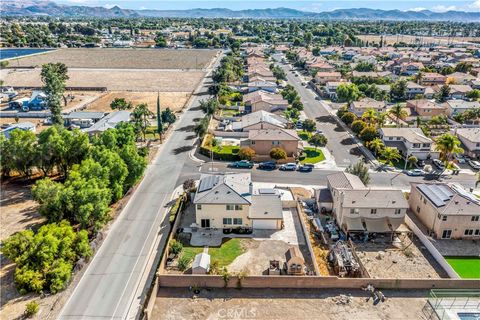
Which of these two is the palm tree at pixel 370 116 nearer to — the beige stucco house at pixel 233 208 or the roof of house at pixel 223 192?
the beige stucco house at pixel 233 208

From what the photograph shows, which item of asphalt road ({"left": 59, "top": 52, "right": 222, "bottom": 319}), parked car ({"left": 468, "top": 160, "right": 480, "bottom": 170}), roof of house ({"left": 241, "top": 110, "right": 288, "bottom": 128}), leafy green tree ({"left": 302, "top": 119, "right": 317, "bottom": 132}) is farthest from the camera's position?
leafy green tree ({"left": 302, "top": 119, "right": 317, "bottom": 132})

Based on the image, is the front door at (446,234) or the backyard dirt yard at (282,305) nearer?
the backyard dirt yard at (282,305)

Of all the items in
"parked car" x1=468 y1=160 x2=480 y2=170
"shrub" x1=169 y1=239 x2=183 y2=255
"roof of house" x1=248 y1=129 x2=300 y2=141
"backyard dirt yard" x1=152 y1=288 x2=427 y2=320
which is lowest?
"backyard dirt yard" x1=152 y1=288 x2=427 y2=320

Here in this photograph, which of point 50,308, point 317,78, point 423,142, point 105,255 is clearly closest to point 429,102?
point 423,142

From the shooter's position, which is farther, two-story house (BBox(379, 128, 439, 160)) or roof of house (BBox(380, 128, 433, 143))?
roof of house (BBox(380, 128, 433, 143))

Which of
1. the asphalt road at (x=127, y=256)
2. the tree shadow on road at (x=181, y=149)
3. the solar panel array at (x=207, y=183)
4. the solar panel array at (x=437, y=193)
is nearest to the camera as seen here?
the asphalt road at (x=127, y=256)

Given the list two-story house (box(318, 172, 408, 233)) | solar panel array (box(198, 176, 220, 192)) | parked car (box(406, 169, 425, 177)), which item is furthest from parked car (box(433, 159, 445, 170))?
solar panel array (box(198, 176, 220, 192))

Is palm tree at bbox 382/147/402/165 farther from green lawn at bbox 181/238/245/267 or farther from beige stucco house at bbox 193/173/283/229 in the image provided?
green lawn at bbox 181/238/245/267

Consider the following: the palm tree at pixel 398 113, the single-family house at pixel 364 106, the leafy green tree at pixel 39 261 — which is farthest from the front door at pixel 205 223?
the single-family house at pixel 364 106
